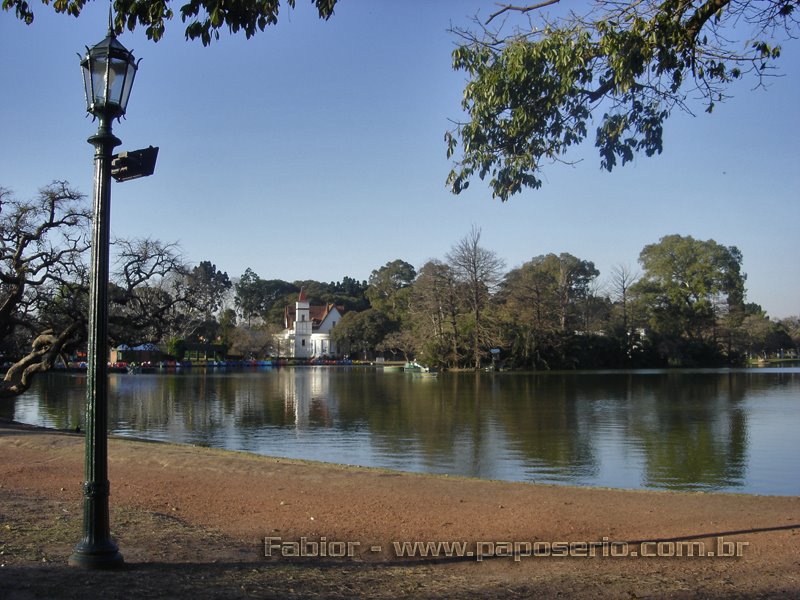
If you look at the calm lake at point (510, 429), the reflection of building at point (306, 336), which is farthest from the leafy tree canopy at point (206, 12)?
the reflection of building at point (306, 336)

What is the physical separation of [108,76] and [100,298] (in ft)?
5.51

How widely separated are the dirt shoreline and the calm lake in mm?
4065

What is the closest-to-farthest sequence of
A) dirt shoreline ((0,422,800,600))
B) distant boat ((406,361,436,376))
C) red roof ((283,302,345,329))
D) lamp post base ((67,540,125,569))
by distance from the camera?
lamp post base ((67,540,125,569))
dirt shoreline ((0,422,800,600))
distant boat ((406,361,436,376))
red roof ((283,302,345,329))

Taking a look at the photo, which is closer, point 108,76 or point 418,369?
point 108,76

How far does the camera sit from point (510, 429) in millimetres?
20641

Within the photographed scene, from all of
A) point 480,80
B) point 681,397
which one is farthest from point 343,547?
point 681,397

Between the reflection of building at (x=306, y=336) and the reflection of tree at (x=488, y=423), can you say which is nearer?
the reflection of tree at (x=488, y=423)

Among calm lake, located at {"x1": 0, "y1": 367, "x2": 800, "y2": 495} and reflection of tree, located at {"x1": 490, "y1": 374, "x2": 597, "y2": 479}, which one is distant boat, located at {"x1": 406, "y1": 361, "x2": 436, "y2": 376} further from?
reflection of tree, located at {"x1": 490, "y1": 374, "x2": 597, "y2": 479}

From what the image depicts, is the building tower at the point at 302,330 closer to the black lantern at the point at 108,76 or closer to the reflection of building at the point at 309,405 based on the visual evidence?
the reflection of building at the point at 309,405

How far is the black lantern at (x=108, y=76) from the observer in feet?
16.8

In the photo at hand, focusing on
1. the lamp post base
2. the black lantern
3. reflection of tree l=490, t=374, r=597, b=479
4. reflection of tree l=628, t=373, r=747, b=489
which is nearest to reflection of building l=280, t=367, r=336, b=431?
reflection of tree l=490, t=374, r=597, b=479

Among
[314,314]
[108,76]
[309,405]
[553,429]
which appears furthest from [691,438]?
[314,314]

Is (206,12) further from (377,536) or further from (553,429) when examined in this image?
(553,429)

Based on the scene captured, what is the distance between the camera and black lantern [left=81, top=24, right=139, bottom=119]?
16.8ft
